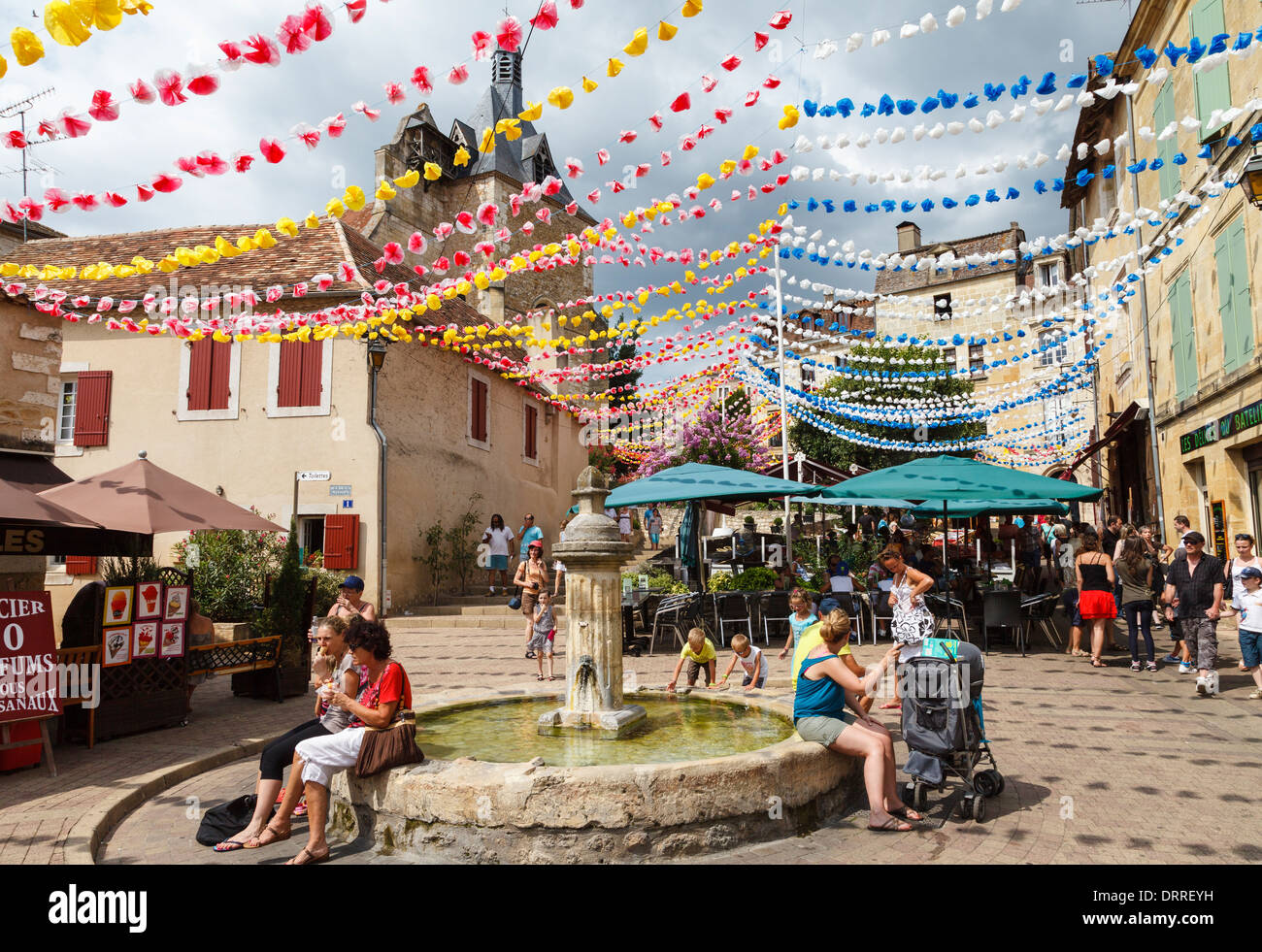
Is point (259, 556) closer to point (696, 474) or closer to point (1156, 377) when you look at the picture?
point (696, 474)

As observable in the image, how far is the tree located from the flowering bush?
5.00 metres

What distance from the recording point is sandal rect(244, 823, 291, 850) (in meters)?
4.29

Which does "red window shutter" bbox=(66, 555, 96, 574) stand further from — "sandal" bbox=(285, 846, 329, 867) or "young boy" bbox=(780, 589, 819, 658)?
"young boy" bbox=(780, 589, 819, 658)

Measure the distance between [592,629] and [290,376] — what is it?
1213 cm

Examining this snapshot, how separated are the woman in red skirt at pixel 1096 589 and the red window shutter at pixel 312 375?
1325 centimetres

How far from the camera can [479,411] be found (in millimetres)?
19641

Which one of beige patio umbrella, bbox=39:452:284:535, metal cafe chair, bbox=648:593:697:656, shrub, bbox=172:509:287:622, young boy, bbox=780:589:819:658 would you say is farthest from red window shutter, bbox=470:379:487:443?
young boy, bbox=780:589:819:658

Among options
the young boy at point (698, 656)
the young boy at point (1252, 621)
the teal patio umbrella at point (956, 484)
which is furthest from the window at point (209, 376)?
the young boy at point (1252, 621)

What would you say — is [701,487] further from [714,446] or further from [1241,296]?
[714,446]

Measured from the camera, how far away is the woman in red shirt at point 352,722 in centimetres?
411

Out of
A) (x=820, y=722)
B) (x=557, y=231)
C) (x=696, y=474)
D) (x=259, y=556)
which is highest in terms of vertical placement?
(x=557, y=231)

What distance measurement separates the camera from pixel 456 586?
17.6 metres
